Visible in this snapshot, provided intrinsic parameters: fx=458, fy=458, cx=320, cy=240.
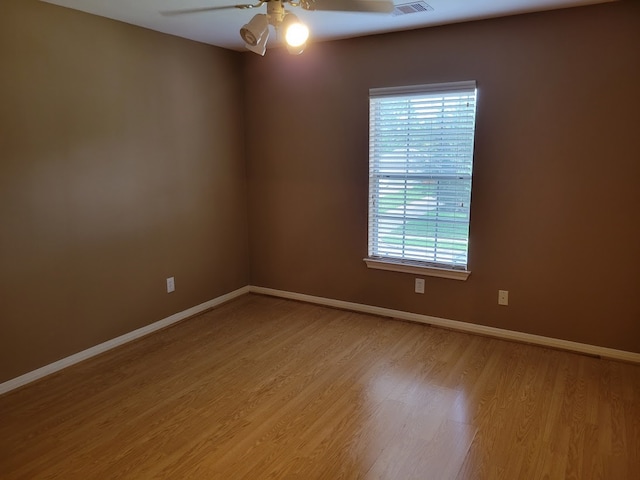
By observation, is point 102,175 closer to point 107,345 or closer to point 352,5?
point 107,345

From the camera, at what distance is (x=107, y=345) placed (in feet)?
11.1

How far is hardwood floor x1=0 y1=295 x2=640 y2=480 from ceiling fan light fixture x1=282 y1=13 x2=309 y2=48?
196 centimetres

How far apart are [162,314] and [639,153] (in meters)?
3.66

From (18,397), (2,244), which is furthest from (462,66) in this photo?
(18,397)

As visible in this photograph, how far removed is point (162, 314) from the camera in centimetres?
382

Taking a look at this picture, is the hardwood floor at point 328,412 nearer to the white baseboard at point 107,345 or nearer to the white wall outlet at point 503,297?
the white baseboard at point 107,345

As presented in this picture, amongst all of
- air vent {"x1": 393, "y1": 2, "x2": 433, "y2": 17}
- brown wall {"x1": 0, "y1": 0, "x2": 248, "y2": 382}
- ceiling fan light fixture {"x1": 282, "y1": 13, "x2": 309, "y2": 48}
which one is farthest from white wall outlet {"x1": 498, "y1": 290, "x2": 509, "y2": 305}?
brown wall {"x1": 0, "y1": 0, "x2": 248, "y2": 382}

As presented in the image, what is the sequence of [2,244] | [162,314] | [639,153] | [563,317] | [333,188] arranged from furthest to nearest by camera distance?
[333,188], [162,314], [563,317], [639,153], [2,244]

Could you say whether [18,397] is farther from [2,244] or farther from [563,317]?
[563,317]

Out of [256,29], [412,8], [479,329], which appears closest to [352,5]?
[256,29]

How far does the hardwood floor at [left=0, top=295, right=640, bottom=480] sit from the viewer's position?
84.1 inches

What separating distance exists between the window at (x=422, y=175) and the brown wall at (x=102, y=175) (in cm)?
148

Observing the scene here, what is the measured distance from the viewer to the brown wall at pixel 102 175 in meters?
2.78

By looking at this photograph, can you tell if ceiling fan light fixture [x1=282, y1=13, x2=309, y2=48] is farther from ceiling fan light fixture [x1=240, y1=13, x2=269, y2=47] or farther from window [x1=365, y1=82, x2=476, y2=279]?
window [x1=365, y1=82, x2=476, y2=279]
